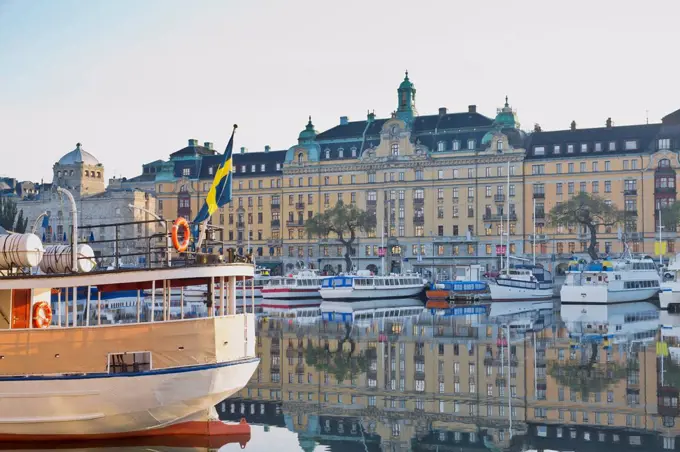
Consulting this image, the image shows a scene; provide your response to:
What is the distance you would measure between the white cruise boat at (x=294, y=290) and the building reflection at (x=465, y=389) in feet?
130

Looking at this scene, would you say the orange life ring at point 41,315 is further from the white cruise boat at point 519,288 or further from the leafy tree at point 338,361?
the white cruise boat at point 519,288

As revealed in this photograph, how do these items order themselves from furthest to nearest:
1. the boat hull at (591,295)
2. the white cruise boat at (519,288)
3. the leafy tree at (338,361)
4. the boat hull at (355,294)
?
the boat hull at (355,294) < the white cruise boat at (519,288) < the boat hull at (591,295) < the leafy tree at (338,361)

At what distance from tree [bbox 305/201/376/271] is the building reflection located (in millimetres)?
74219

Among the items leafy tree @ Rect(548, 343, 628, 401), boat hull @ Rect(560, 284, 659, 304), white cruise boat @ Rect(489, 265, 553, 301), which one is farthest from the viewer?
white cruise boat @ Rect(489, 265, 553, 301)

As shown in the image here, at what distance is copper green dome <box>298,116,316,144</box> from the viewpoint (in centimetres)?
14788

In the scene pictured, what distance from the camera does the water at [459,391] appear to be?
1014 inches

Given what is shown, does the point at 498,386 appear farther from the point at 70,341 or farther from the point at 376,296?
the point at 376,296

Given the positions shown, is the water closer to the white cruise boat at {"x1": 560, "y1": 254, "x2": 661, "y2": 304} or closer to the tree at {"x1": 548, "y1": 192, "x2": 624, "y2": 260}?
the white cruise boat at {"x1": 560, "y1": 254, "x2": 661, "y2": 304}

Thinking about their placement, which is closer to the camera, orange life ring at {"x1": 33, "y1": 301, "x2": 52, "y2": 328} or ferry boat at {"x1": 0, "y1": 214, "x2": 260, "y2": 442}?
ferry boat at {"x1": 0, "y1": 214, "x2": 260, "y2": 442}

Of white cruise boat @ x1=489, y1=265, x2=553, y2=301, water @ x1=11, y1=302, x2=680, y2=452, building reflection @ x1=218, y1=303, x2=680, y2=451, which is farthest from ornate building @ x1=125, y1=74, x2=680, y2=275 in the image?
building reflection @ x1=218, y1=303, x2=680, y2=451

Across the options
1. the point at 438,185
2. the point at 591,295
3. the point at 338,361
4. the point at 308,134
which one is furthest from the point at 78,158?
the point at 338,361

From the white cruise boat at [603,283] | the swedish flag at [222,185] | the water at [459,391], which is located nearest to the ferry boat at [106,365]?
the water at [459,391]

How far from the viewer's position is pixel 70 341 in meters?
25.0

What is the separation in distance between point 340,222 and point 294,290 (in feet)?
113
